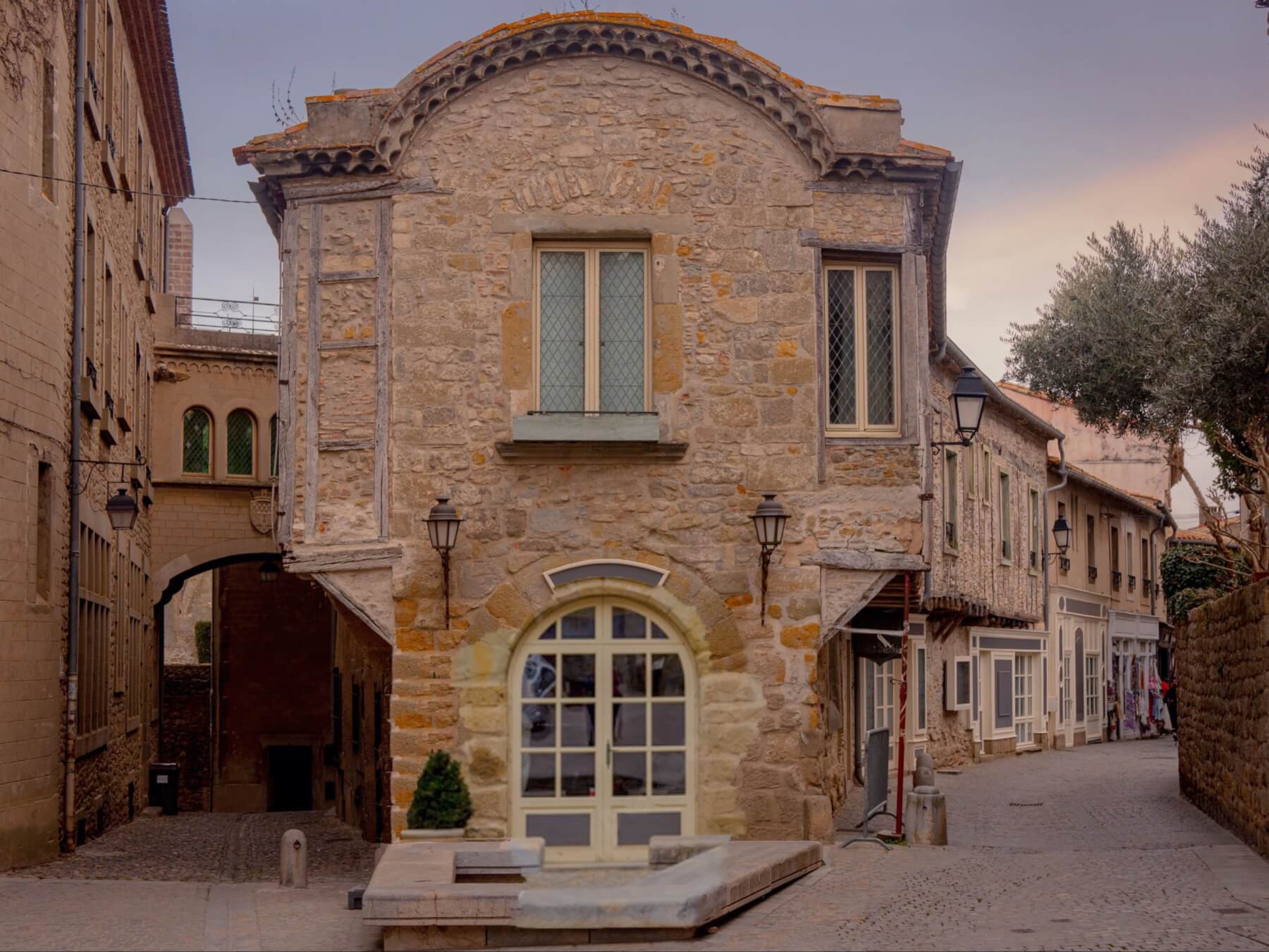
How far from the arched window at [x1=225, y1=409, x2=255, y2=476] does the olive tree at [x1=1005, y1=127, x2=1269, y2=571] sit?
13.2m

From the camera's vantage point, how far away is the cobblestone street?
10305 millimetres

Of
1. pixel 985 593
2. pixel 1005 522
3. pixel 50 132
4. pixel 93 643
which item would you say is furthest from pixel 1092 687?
pixel 50 132

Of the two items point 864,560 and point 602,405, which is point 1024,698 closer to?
point 864,560

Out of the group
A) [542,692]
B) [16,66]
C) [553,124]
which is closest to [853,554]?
[542,692]

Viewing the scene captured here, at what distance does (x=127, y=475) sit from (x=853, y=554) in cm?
1252

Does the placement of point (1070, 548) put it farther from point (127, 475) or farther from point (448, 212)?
point (448, 212)

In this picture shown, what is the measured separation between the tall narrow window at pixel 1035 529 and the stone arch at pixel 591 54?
61.8ft

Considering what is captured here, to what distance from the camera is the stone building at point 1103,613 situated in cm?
3378

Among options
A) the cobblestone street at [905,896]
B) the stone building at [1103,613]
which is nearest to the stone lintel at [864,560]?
the cobblestone street at [905,896]

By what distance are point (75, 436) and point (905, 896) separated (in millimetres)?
9879

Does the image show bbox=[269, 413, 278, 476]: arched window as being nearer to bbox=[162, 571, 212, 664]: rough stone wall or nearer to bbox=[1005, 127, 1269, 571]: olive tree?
bbox=[1005, 127, 1269, 571]: olive tree

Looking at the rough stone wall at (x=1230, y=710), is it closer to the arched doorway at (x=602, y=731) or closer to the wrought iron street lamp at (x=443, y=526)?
the arched doorway at (x=602, y=731)

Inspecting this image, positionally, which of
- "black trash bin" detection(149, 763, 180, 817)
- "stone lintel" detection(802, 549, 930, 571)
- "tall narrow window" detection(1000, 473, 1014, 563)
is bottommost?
"black trash bin" detection(149, 763, 180, 817)

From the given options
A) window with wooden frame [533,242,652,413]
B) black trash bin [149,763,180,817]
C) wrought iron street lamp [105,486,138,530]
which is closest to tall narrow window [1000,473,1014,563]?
black trash bin [149,763,180,817]
